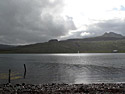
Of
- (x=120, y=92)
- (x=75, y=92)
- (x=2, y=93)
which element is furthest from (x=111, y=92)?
(x=2, y=93)

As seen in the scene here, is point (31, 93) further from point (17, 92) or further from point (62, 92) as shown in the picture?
point (62, 92)

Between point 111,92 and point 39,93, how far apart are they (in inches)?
585

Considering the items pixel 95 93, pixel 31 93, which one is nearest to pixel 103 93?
pixel 95 93

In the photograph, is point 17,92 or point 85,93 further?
point 17,92

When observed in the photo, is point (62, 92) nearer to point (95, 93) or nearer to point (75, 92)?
point (75, 92)

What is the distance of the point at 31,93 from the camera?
88.2 feet

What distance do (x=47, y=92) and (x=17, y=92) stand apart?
6379 millimetres

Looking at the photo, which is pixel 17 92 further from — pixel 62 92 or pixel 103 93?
pixel 103 93

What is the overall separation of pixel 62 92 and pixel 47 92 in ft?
10.4

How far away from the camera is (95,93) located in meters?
26.2

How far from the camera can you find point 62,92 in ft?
90.8

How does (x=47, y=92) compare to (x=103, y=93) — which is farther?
(x=47, y=92)

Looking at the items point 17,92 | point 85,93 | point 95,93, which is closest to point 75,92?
point 85,93

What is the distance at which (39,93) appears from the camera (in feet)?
87.6
